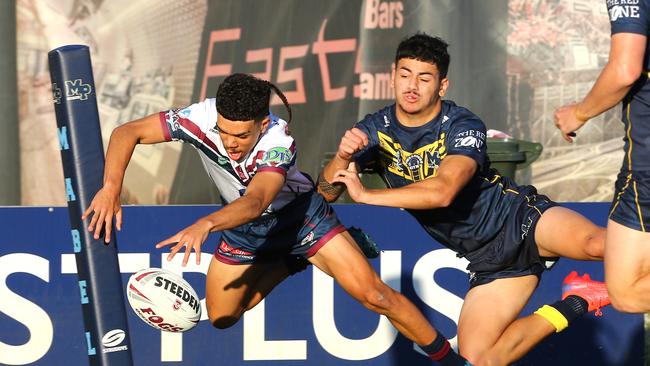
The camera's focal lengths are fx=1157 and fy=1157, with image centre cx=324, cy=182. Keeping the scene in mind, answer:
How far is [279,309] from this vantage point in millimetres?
8055

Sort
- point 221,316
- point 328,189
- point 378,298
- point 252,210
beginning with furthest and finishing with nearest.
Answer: point 221,316
point 328,189
point 378,298
point 252,210

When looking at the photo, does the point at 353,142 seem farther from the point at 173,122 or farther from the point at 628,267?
the point at 628,267

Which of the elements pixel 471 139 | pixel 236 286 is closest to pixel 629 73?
pixel 471 139

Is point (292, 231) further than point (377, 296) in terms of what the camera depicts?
Yes

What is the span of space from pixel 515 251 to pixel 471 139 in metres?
0.71

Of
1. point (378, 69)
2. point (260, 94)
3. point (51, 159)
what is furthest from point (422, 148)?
point (51, 159)

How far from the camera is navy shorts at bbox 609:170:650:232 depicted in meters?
5.71

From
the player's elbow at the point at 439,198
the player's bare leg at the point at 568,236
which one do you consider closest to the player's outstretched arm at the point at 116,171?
the player's elbow at the point at 439,198

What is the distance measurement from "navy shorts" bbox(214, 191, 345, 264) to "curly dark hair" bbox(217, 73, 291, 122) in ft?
2.91

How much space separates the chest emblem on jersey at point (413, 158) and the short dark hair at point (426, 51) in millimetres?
414

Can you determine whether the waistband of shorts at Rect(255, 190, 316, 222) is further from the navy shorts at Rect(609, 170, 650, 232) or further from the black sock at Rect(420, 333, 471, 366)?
the navy shorts at Rect(609, 170, 650, 232)

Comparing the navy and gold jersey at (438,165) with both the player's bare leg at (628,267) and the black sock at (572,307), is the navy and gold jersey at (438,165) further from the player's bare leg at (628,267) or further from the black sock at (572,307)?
the player's bare leg at (628,267)

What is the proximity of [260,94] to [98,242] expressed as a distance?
46.1 inches

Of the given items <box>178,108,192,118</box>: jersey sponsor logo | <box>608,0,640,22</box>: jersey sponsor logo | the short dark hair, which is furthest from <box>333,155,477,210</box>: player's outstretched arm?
<box>608,0,640,22</box>: jersey sponsor logo
